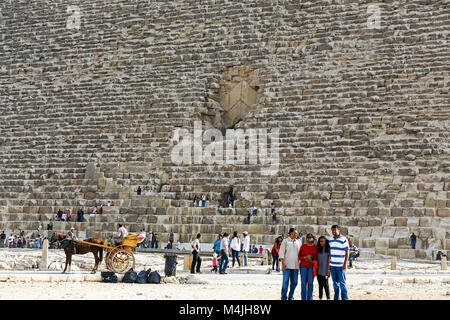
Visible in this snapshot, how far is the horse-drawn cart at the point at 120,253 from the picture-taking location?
10.7m

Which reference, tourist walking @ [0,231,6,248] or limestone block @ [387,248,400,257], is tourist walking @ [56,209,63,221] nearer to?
tourist walking @ [0,231,6,248]

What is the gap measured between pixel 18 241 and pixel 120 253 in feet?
35.1

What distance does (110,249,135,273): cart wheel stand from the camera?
35.2ft

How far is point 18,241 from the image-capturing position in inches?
800

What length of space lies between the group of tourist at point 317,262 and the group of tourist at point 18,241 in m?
13.8

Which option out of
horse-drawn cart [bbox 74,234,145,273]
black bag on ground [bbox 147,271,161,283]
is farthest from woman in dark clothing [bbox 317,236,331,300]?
horse-drawn cart [bbox 74,234,145,273]

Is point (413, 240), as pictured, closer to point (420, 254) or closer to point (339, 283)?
point (420, 254)

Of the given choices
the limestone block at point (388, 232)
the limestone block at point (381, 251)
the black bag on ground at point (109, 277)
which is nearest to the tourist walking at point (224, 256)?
the black bag on ground at point (109, 277)

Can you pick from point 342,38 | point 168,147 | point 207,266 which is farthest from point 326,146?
point 207,266

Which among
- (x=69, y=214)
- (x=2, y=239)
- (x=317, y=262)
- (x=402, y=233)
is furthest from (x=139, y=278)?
(x=2, y=239)

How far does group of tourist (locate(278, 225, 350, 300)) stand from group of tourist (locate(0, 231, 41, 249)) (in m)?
13.8

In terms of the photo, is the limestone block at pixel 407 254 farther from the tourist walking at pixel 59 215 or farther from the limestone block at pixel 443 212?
the tourist walking at pixel 59 215

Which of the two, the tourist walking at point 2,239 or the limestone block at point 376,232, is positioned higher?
the limestone block at point 376,232
